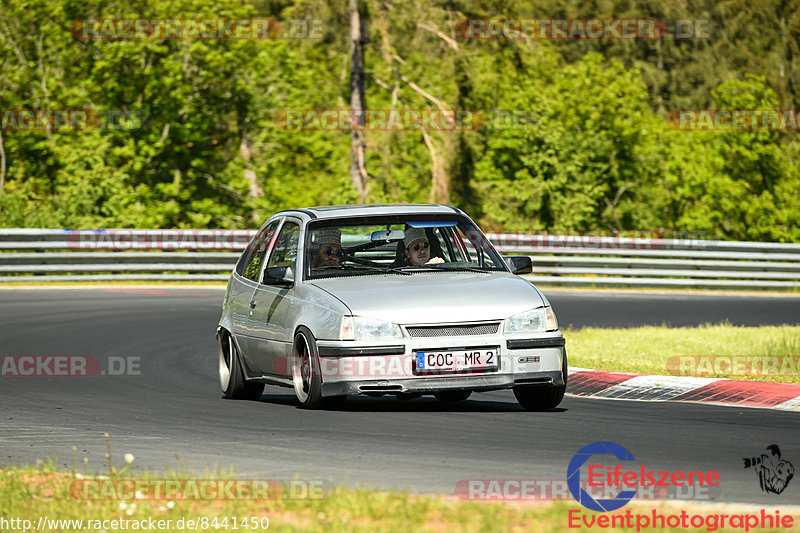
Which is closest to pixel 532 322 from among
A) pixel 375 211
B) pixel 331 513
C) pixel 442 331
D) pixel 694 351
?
pixel 442 331

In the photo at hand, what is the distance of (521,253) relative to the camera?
1134 inches

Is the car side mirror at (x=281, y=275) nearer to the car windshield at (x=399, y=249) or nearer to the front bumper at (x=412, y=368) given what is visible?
the car windshield at (x=399, y=249)

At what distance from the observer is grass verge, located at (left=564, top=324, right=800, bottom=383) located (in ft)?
43.9

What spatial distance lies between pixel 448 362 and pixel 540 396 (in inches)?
42.8

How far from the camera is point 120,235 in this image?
2752 cm

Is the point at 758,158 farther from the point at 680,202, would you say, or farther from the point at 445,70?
the point at 445,70

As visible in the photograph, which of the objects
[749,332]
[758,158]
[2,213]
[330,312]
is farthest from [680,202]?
[330,312]

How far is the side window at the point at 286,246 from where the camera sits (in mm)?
11695

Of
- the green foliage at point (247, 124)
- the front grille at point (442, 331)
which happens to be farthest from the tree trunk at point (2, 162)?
the front grille at point (442, 331)

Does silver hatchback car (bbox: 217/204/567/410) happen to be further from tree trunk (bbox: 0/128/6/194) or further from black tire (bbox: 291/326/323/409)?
tree trunk (bbox: 0/128/6/194)

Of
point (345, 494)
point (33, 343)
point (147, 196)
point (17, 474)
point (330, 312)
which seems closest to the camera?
point (345, 494)

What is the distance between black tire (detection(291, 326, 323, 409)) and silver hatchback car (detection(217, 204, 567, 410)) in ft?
0.04

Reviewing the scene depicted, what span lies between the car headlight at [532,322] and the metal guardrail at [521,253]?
17.5 m

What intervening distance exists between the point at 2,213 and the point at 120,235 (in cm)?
470
